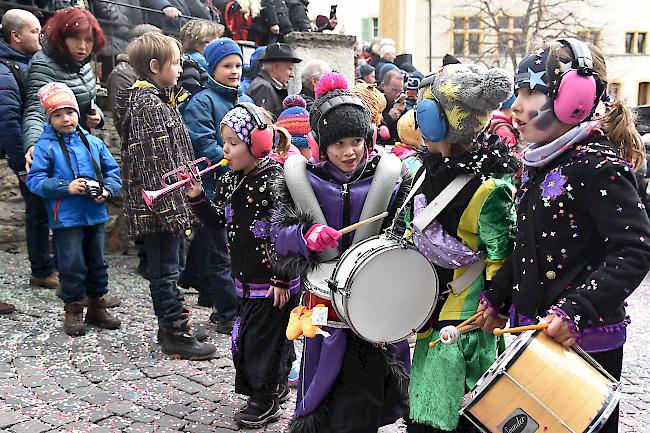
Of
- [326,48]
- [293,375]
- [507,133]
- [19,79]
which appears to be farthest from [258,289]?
[326,48]

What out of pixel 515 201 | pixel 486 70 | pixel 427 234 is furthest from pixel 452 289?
pixel 486 70

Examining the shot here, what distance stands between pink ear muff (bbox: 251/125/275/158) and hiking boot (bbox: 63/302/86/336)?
207 centimetres

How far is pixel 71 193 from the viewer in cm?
460

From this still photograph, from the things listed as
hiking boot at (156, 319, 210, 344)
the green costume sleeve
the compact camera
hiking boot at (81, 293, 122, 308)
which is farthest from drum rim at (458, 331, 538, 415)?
hiking boot at (81, 293, 122, 308)

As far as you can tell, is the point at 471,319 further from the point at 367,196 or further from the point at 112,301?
the point at 112,301

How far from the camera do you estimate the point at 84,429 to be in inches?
137

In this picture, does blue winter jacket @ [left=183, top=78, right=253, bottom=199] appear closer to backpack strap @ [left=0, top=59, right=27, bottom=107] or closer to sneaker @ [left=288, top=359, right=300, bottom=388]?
backpack strap @ [left=0, top=59, right=27, bottom=107]

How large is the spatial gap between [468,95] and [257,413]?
2025 millimetres

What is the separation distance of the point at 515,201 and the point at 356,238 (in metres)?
0.68

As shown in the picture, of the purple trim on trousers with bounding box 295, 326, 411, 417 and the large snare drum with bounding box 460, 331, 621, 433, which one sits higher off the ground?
the large snare drum with bounding box 460, 331, 621, 433

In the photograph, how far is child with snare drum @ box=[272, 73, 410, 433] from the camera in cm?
289

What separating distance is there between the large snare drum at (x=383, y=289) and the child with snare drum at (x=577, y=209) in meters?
0.37

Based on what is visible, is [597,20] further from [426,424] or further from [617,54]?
[426,424]

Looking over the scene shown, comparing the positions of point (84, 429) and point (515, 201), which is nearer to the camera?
point (515, 201)
